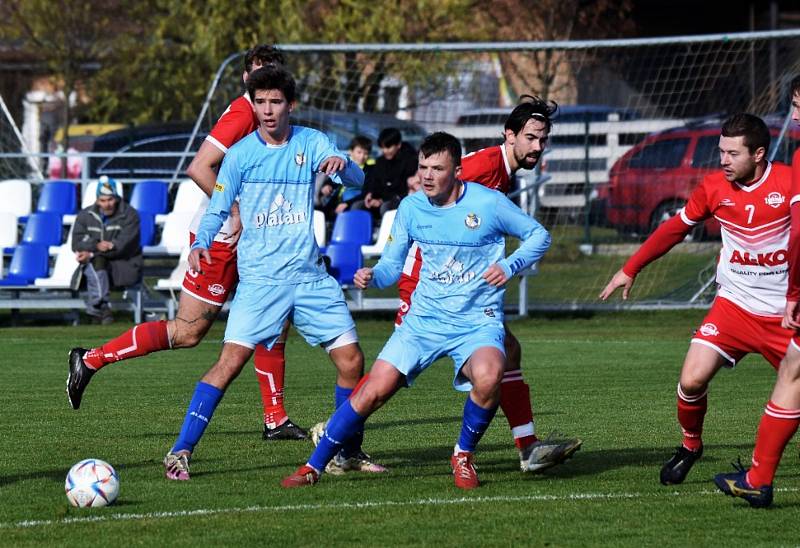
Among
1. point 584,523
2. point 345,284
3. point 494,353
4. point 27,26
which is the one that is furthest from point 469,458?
point 27,26

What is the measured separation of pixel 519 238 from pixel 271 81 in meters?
1.44

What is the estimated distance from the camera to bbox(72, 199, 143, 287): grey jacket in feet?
52.6

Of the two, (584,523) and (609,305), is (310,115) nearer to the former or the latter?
(609,305)

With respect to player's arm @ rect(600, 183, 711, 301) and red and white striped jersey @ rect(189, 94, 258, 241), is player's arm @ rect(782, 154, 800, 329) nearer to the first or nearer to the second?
player's arm @ rect(600, 183, 711, 301)

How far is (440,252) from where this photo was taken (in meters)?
7.00

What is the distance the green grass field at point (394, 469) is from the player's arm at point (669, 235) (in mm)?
1013

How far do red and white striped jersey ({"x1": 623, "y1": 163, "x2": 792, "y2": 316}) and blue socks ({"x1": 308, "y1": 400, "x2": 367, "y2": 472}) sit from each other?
182 centimetres

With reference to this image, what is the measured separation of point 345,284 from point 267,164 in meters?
8.76

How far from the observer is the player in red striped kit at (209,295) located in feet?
25.9

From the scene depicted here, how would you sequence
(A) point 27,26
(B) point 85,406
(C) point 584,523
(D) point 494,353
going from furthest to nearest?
(A) point 27,26 → (B) point 85,406 → (D) point 494,353 → (C) point 584,523

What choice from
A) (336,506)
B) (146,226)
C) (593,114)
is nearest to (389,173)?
(146,226)

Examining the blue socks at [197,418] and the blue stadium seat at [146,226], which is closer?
the blue socks at [197,418]

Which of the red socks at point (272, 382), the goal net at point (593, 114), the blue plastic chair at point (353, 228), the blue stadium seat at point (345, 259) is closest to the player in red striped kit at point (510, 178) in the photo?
the red socks at point (272, 382)

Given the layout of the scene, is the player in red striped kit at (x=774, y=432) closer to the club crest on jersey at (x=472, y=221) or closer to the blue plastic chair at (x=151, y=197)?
the club crest on jersey at (x=472, y=221)
